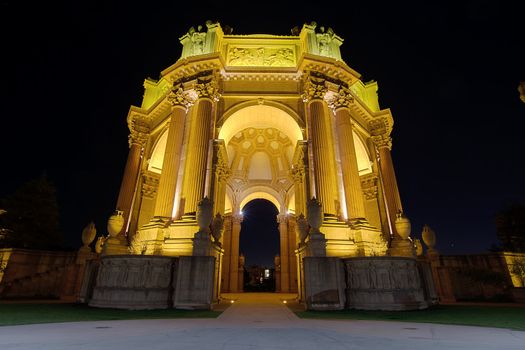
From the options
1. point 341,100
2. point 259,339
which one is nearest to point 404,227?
point 341,100

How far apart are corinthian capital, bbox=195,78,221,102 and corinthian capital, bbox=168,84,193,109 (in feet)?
3.47

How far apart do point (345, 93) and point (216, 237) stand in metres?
A: 13.5

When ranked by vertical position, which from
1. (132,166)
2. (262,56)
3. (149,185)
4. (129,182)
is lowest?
(129,182)

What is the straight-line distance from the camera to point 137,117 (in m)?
24.9

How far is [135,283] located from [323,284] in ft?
24.7

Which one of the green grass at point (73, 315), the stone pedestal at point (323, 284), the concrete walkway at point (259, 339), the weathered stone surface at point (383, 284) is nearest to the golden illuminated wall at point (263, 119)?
the weathered stone surface at point (383, 284)

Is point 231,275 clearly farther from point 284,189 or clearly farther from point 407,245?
point 407,245

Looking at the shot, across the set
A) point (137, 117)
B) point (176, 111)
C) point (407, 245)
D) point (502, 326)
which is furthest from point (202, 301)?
point (137, 117)

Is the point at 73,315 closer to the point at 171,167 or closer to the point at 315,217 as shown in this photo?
the point at 315,217

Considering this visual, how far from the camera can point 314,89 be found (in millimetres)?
19156

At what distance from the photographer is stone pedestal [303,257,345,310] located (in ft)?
36.2

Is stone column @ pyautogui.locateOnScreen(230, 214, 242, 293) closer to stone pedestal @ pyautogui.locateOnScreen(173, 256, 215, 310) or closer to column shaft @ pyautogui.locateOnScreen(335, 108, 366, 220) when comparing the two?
column shaft @ pyautogui.locateOnScreen(335, 108, 366, 220)

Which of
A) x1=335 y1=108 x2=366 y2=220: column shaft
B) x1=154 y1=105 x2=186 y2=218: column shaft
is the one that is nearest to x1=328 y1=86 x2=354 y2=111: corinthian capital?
x1=335 y1=108 x2=366 y2=220: column shaft

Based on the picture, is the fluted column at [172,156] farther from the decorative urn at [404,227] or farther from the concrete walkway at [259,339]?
the decorative urn at [404,227]
